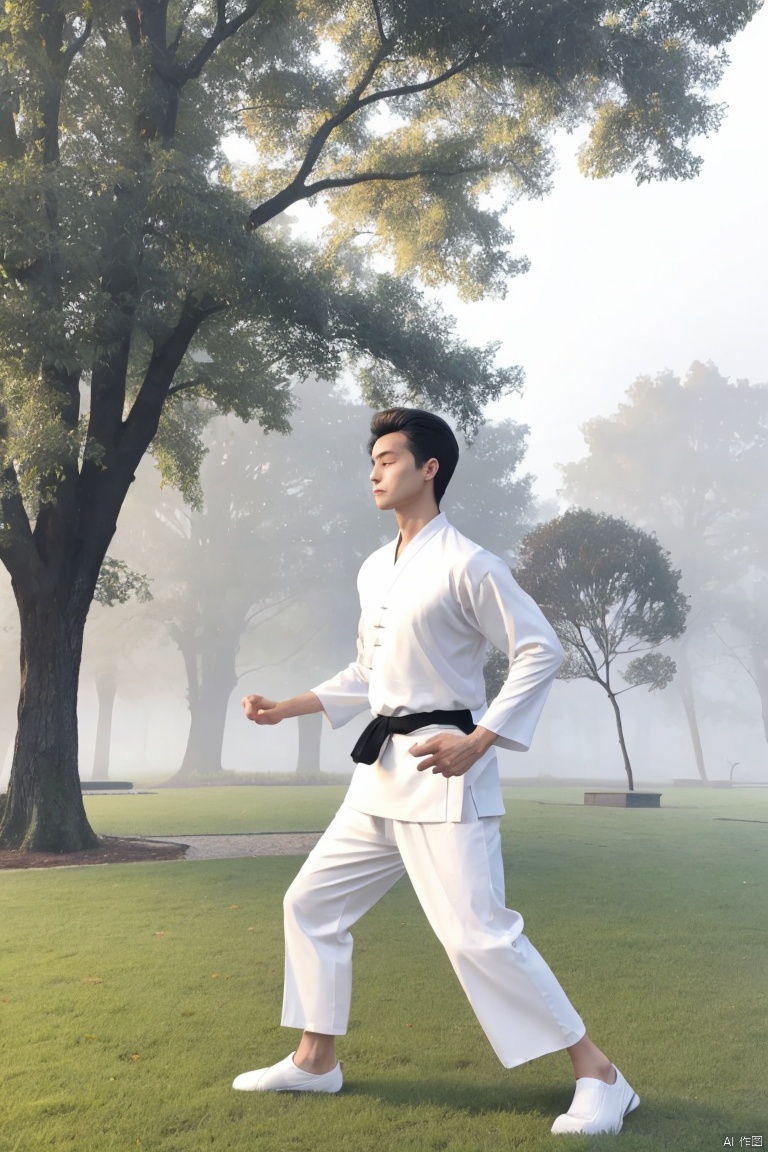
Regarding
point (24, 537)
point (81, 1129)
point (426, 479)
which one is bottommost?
point (81, 1129)

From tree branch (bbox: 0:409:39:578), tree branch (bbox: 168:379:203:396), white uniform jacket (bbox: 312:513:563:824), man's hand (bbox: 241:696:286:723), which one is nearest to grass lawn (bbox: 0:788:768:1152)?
white uniform jacket (bbox: 312:513:563:824)

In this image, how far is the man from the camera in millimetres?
3090

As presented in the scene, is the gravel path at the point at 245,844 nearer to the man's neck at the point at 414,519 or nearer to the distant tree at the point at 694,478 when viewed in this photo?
the man's neck at the point at 414,519

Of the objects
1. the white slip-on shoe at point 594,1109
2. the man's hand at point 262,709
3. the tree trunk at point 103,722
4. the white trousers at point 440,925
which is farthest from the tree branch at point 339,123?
the tree trunk at point 103,722

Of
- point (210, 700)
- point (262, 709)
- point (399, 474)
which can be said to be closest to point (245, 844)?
point (262, 709)

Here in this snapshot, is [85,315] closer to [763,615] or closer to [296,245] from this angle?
[296,245]

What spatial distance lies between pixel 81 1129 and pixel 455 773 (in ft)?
5.44

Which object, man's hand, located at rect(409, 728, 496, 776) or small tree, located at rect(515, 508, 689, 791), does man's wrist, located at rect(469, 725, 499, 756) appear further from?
small tree, located at rect(515, 508, 689, 791)

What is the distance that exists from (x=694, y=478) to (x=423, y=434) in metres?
56.3

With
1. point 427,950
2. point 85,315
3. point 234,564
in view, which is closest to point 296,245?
point 85,315

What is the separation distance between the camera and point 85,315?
11.4 metres

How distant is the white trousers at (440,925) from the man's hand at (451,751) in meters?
0.25

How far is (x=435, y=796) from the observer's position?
10.6 ft

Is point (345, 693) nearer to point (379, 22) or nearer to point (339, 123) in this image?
point (379, 22)
